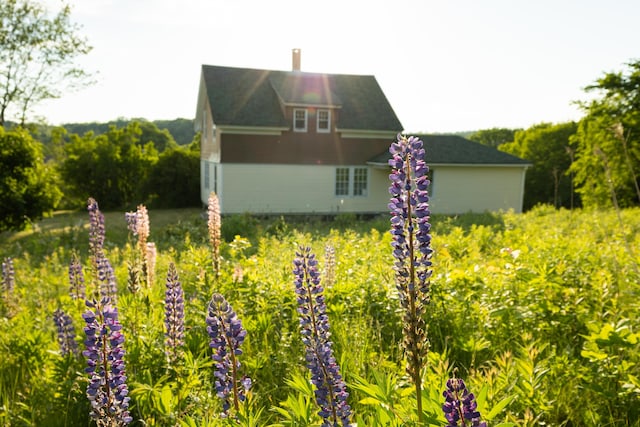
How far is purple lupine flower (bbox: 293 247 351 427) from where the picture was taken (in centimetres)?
246

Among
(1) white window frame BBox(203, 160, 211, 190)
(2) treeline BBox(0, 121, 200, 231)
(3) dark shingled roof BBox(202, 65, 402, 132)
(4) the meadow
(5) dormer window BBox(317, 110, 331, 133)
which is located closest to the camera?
(4) the meadow

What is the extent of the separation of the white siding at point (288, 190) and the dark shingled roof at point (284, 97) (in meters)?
2.55

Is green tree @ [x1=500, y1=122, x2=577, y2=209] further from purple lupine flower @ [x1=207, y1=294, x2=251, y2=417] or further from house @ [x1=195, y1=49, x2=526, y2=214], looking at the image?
purple lupine flower @ [x1=207, y1=294, x2=251, y2=417]

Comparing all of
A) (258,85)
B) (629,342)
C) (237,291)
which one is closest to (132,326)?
(237,291)

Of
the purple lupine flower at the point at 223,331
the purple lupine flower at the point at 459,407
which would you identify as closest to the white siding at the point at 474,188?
the purple lupine flower at the point at 223,331

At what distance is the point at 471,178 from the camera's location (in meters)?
28.2

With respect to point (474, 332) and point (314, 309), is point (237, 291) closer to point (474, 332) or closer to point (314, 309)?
point (474, 332)

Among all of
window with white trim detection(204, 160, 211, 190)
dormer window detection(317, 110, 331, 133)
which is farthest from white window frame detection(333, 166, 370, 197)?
window with white trim detection(204, 160, 211, 190)

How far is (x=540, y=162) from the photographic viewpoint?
49812 mm

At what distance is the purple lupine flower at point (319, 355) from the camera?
8.06 ft

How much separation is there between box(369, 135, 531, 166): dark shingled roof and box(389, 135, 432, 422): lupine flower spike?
2359cm

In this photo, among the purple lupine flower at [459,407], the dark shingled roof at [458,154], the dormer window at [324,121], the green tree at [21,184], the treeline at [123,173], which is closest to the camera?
the purple lupine flower at [459,407]

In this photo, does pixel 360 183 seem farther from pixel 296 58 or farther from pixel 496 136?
pixel 496 136

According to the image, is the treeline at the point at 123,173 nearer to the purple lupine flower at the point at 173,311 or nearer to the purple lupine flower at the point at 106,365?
Answer: the purple lupine flower at the point at 173,311
